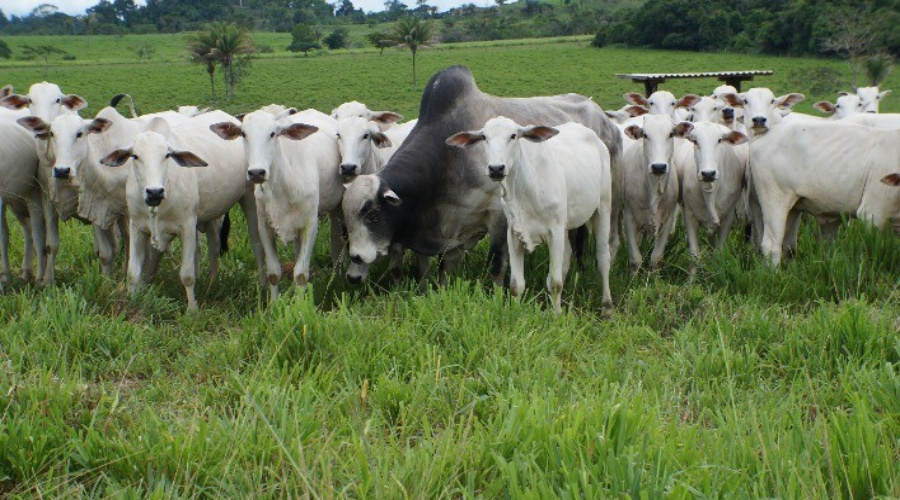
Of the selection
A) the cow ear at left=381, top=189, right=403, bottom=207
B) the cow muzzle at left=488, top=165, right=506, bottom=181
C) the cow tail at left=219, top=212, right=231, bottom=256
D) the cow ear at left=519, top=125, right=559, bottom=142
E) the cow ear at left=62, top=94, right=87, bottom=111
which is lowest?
the cow tail at left=219, top=212, right=231, bottom=256

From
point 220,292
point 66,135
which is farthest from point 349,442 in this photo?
point 66,135

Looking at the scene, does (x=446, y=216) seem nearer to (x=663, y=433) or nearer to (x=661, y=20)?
(x=663, y=433)

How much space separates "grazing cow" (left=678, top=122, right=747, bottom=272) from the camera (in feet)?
23.1

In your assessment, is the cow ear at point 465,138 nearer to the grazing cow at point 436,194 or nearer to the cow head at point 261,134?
the grazing cow at point 436,194

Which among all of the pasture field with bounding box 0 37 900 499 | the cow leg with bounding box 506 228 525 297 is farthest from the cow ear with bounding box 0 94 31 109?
the cow leg with bounding box 506 228 525 297

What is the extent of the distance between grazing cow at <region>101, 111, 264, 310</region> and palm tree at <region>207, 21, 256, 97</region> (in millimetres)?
43761

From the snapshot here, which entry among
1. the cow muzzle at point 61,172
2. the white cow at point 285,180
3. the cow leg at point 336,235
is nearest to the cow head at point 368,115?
the cow leg at point 336,235

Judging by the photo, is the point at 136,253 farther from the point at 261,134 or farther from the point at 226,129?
the point at 261,134

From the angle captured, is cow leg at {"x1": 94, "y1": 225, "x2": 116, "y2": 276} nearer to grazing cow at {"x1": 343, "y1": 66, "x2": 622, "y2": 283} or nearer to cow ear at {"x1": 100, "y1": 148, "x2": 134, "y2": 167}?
cow ear at {"x1": 100, "y1": 148, "x2": 134, "y2": 167}

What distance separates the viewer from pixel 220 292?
675cm

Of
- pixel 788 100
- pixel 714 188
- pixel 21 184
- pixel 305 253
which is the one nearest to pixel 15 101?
pixel 21 184

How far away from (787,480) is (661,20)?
6217 centimetres

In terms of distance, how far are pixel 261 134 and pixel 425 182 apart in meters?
1.27

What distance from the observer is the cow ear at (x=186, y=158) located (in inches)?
233
